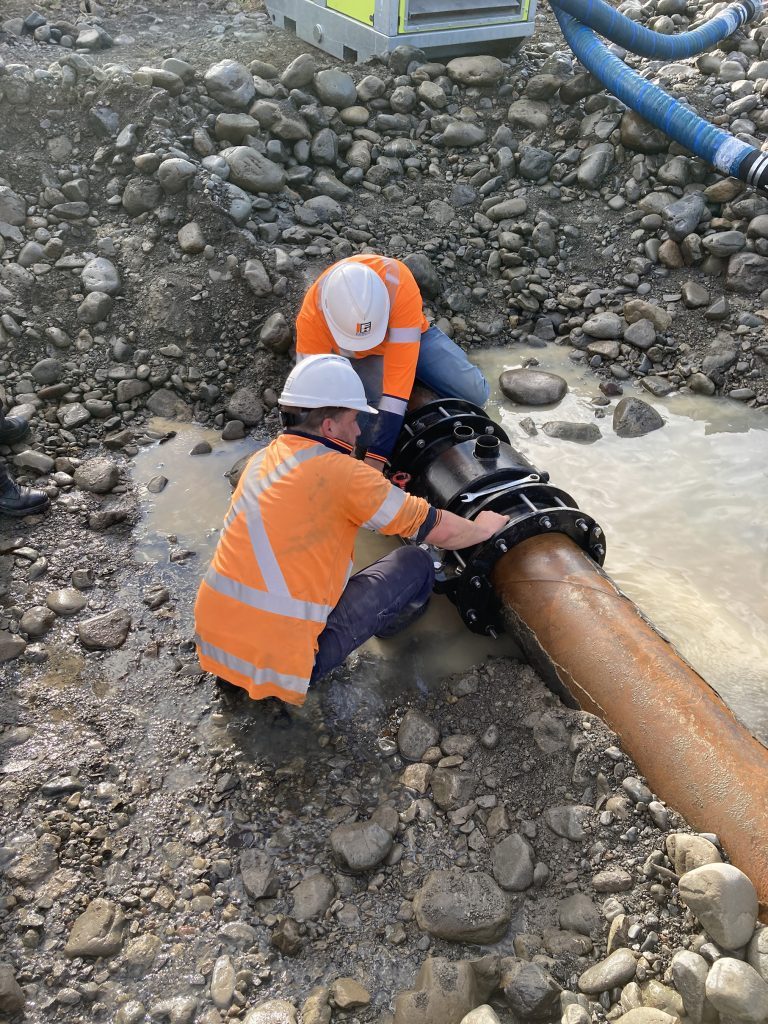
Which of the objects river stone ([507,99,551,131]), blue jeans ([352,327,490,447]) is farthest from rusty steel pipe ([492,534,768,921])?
river stone ([507,99,551,131])

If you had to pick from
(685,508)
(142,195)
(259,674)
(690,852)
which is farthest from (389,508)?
(142,195)

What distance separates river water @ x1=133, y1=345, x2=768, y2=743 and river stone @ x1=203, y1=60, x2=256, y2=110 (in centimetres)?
281

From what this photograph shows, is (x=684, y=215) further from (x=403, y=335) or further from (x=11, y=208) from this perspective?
(x=11, y=208)

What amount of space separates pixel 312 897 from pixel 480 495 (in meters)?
1.79

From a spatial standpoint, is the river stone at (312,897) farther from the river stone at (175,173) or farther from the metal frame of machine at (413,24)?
the metal frame of machine at (413,24)

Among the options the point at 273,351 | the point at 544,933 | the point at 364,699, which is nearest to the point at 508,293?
the point at 273,351

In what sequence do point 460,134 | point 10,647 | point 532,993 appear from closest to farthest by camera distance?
point 532,993 → point 10,647 → point 460,134

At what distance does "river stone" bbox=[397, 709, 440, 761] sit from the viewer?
11.1 feet

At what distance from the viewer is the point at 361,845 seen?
2.98 meters

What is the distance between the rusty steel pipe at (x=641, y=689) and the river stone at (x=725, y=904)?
0.11m

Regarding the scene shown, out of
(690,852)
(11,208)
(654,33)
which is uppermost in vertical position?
(654,33)

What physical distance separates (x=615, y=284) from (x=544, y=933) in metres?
4.89

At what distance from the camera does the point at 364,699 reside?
12.1 feet

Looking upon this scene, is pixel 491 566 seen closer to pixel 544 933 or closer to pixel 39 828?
pixel 544 933
